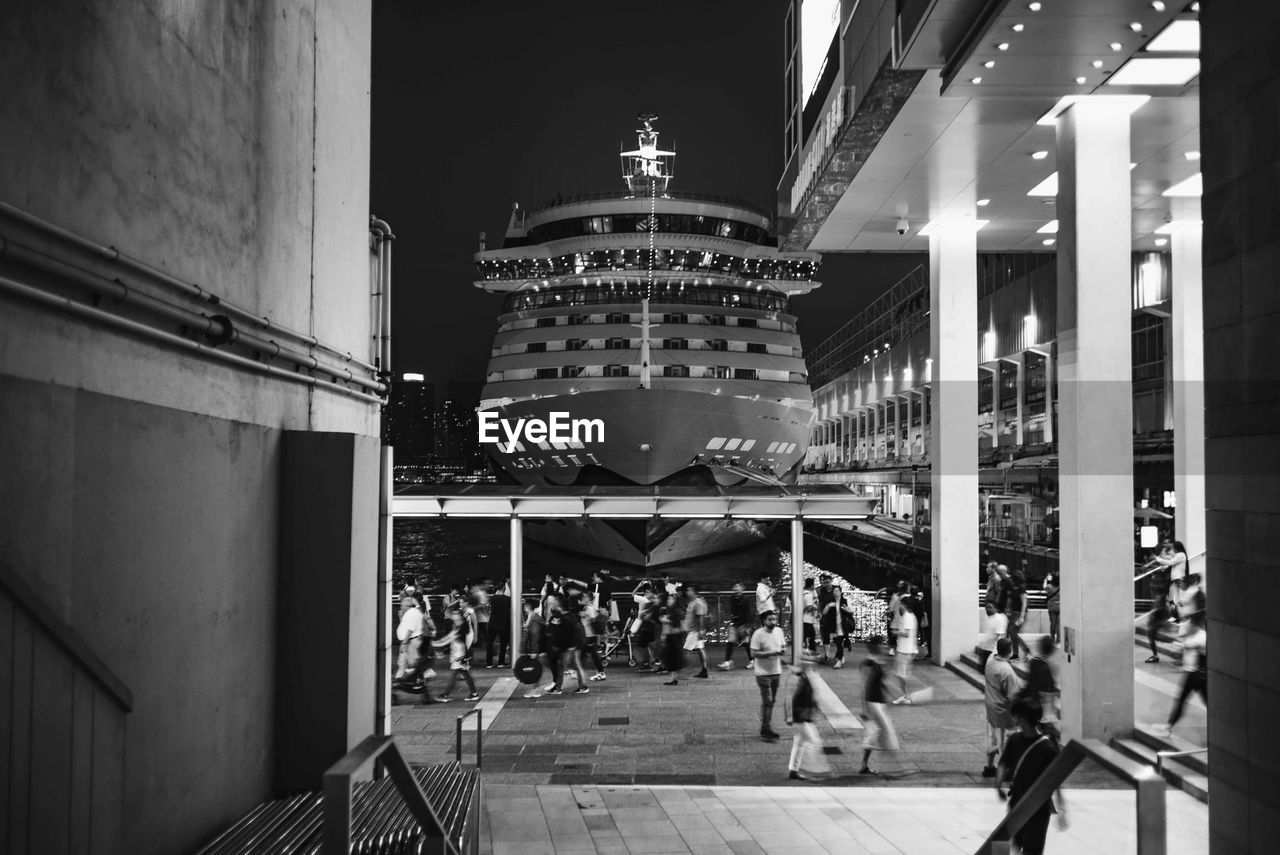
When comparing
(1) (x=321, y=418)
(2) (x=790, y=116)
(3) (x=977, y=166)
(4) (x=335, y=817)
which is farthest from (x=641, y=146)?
(4) (x=335, y=817)

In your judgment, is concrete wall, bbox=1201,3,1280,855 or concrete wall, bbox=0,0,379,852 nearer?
concrete wall, bbox=0,0,379,852

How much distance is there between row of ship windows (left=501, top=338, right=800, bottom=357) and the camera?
39625mm

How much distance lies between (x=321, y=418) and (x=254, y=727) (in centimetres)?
202

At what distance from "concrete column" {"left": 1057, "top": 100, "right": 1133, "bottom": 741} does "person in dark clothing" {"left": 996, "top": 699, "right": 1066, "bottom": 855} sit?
4.04m

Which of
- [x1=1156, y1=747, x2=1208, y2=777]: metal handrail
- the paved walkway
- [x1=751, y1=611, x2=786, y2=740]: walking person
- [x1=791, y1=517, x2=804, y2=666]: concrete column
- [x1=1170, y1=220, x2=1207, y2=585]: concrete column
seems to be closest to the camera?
the paved walkway

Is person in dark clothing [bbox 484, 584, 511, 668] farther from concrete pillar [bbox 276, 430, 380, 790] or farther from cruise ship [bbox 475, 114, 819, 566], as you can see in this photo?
cruise ship [bbox 475, 114, 819, 566]

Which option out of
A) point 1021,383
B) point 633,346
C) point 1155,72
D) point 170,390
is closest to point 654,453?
point 633,346

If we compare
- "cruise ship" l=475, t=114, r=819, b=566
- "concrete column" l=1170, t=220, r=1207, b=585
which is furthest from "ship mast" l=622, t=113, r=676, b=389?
"concrete column" l=1170, t=220, r=1207, b=585

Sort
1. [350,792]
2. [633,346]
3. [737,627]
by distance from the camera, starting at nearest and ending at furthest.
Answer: [350,792] → [737,627] → [633,346]

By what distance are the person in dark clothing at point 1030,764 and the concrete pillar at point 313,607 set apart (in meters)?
3.67

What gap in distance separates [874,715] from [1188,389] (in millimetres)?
10988

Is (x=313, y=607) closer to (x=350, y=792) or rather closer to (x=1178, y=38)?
(x=350, y=792)

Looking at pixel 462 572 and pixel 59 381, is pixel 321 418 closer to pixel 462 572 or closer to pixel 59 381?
pixel 59 381

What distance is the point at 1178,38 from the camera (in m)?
8.98
